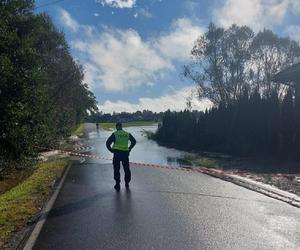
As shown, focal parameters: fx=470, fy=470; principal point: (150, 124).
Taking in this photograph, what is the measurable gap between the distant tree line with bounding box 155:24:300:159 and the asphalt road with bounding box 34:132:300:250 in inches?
628

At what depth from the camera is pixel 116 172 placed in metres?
13.1

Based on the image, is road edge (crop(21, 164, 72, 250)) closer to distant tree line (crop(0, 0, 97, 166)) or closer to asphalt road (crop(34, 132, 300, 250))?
asphalt road (crop(34, 132, 300, 250))

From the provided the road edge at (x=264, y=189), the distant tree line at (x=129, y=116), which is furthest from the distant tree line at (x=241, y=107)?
the distant tree line at (x=129, y=116)

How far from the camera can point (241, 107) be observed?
35.0 m

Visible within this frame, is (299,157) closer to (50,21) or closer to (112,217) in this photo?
(112,217)

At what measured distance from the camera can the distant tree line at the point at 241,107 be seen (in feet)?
94.2

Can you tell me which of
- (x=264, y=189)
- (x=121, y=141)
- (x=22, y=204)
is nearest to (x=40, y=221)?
(x=22, y=204)

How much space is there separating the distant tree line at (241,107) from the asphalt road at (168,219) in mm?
15943

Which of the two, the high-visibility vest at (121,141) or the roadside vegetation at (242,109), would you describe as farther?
the roadside vegetation at (242,109)

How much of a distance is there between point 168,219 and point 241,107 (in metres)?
27.1

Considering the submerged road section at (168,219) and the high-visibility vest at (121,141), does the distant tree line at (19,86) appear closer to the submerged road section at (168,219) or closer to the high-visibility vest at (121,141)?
the submerged road section at (168,219)

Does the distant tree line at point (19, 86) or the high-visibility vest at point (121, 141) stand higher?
the distant tree line at point (19, 86)

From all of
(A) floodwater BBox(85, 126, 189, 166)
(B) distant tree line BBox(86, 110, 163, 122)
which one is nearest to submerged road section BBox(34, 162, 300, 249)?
(A) floodwater BBox(85, 126, 189, 166)

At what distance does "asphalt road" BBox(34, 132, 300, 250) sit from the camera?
23.6 feet
